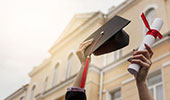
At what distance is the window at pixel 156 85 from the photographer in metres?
9.52

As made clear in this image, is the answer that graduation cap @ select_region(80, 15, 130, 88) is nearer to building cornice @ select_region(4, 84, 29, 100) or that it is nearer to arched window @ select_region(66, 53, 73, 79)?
arched window @ select_region(66, 53, 73, 79)

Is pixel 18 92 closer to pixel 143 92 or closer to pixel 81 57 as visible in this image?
pixel 81 57

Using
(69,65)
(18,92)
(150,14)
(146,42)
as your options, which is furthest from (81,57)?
(18,92)

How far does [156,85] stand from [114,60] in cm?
312

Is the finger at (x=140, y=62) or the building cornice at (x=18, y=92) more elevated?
the building cornice at (x=18, y=92)

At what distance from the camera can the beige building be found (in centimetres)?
1009

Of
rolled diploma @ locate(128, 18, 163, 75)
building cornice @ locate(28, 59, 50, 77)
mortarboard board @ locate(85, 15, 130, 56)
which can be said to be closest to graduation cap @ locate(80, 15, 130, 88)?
mortarboard board @ locate(85, 15, 130, 56)

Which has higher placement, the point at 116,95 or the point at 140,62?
the point at 116,95

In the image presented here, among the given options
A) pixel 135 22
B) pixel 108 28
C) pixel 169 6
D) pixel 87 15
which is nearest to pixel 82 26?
pixel 87 15

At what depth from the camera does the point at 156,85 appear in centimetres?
988

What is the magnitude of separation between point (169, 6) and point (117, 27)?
8.98 m

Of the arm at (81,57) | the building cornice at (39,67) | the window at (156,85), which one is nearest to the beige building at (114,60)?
the window at (156,85)

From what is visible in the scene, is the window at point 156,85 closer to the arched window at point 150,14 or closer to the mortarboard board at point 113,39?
the arched window at point 150,14

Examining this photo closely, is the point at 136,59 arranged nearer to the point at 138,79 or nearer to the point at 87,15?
the point at 138,79
